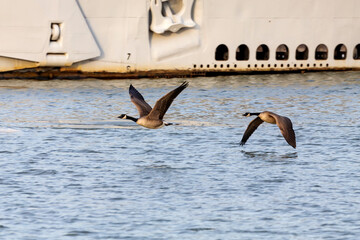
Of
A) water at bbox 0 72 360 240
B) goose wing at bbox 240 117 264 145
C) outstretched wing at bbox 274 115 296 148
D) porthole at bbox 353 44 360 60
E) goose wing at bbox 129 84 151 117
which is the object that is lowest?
water at bbox 0 72 360 240

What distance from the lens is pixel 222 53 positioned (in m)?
46.7

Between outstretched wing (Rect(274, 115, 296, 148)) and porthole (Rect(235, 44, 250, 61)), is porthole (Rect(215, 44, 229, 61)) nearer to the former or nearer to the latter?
porthole (Rect(235, 44, 250, 61))

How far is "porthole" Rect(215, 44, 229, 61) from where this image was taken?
46.1 m

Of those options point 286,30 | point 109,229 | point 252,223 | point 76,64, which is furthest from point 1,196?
point 286,30

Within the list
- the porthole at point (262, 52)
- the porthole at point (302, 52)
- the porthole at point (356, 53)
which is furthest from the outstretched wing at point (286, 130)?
the porthole at point (356, 53)

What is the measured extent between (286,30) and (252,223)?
2797 cm

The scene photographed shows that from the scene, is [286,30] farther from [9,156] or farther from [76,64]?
[9,156]

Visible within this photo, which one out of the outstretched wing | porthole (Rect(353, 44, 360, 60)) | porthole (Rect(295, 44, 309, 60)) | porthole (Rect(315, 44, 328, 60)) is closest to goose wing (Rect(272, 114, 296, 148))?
the outstretched wing

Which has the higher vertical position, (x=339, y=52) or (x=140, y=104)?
(x=339, y=52)

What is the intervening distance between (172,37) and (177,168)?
19961mm

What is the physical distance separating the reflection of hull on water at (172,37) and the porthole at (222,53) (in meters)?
0.04

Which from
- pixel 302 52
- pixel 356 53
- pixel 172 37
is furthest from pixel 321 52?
pixel 172 37

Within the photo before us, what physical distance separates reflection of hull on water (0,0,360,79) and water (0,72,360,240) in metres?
1.78

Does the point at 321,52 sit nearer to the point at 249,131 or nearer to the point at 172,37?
the point at 172,37
